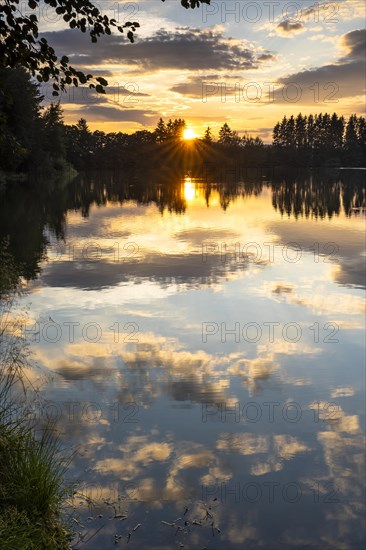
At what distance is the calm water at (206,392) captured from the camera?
7.25 m

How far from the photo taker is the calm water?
7.25 meters

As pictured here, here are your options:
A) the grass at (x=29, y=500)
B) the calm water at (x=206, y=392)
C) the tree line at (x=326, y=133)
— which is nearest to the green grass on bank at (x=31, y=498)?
the grass at (x=29, y=500)

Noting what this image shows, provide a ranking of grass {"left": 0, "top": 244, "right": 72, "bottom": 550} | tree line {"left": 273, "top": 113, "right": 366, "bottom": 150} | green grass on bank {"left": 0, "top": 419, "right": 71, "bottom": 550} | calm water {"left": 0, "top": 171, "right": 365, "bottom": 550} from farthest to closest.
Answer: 1. tree line {"left": 273, "top": 113, "right": 366, "bottom": 150}
2. calm water {"left": 0, "top": 171, "right": 365, "bottom": 550}
3. green grass on bank {"left": 0, "top": 419, "right": 71, "bottom": 550}
4. grass {"left": 0, "top": 244, "right": 72, "bottom": 550}

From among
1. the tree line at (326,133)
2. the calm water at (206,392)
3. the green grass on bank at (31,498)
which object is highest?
the tree line at (326,133)

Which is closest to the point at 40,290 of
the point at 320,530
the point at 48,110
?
the point at 320,530

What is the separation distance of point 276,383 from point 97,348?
168 inches

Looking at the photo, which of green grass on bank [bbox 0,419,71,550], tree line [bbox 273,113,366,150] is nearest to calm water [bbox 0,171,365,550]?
green grass on bank [bbox 0,419,71,550]

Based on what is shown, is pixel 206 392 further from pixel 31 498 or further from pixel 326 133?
pixel 326 133

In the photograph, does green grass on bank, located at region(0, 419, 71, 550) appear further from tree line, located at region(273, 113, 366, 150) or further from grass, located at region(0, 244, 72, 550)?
tree line, located at region(273, 113, 366, 150)

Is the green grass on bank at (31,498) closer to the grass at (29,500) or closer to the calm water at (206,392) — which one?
the grass at (29,500)

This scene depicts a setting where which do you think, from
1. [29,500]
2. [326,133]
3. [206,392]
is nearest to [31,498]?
[29,500]

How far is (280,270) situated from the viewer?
2222 cm

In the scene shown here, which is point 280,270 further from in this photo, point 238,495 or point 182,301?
point 238,495

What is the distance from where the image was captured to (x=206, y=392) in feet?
35.2
